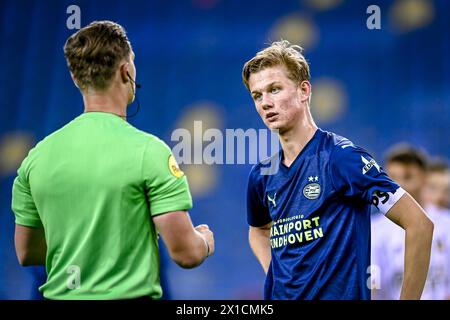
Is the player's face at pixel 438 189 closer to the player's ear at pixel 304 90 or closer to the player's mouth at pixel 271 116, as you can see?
the player's ear at pixel 304 90

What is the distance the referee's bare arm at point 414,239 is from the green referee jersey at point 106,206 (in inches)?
26.8

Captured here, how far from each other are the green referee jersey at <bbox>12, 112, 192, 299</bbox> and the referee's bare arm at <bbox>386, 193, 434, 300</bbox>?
68 cm

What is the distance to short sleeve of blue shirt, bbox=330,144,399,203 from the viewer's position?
66.9 inches

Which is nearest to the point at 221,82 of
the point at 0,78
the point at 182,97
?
the point at 182,97

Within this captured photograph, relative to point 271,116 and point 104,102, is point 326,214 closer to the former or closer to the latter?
point 271,116

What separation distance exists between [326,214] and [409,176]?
171cm

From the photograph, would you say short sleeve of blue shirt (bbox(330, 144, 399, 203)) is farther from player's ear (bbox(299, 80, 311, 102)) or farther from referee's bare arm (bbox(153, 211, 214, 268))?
referee's bare arm (bbox(153, 211, 214, 268))

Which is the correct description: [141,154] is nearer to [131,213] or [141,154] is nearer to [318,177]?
[131,213]

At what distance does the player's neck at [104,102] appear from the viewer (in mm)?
1394

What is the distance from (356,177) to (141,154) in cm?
68

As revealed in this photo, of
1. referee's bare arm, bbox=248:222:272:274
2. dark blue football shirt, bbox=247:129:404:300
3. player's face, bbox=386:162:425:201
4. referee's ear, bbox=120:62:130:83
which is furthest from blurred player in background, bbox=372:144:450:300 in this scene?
referee's ear, bbox=120:62:130:83

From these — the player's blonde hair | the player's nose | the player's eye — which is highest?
the player's blonde hair

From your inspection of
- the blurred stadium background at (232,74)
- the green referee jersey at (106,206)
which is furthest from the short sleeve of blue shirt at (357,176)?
the blurred stadium background at (232,74)

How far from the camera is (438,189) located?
324cm
